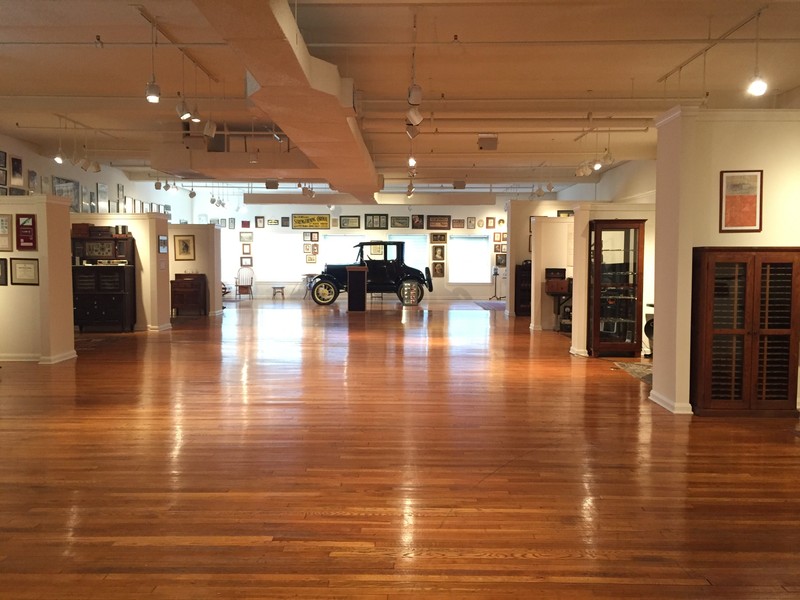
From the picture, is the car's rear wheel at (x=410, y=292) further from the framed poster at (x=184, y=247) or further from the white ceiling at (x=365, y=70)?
the white ceiling at (x=365, y=70)

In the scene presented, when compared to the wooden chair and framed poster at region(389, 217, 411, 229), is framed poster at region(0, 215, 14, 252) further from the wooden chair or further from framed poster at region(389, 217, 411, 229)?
framed poster at region(389, 217, 411, 229)

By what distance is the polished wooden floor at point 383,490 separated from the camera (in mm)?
2604

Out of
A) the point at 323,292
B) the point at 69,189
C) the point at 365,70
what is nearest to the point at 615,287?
the point at 365,70

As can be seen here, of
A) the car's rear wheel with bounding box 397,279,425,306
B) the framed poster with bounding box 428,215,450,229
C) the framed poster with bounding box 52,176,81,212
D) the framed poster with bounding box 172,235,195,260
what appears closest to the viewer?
the framed poster with bounding box 52,176,81,212

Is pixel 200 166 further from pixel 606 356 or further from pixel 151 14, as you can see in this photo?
pixel 606 356

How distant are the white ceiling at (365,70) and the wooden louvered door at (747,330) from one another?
2.29 m

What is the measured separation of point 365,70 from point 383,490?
17.0 feet

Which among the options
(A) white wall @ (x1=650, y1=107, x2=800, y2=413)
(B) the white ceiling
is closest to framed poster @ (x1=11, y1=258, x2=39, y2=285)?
(B) the white ceiling

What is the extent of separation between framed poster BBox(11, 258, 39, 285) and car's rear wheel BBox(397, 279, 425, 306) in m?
10.0

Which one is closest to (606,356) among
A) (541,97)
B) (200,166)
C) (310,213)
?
(541,97)

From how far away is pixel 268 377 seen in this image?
6.90 m

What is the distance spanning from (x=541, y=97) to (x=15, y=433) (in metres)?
7.26

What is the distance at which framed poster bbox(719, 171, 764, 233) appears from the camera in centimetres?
532

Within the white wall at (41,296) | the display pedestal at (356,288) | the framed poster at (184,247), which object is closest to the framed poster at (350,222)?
the display pedestal at (356,288)
